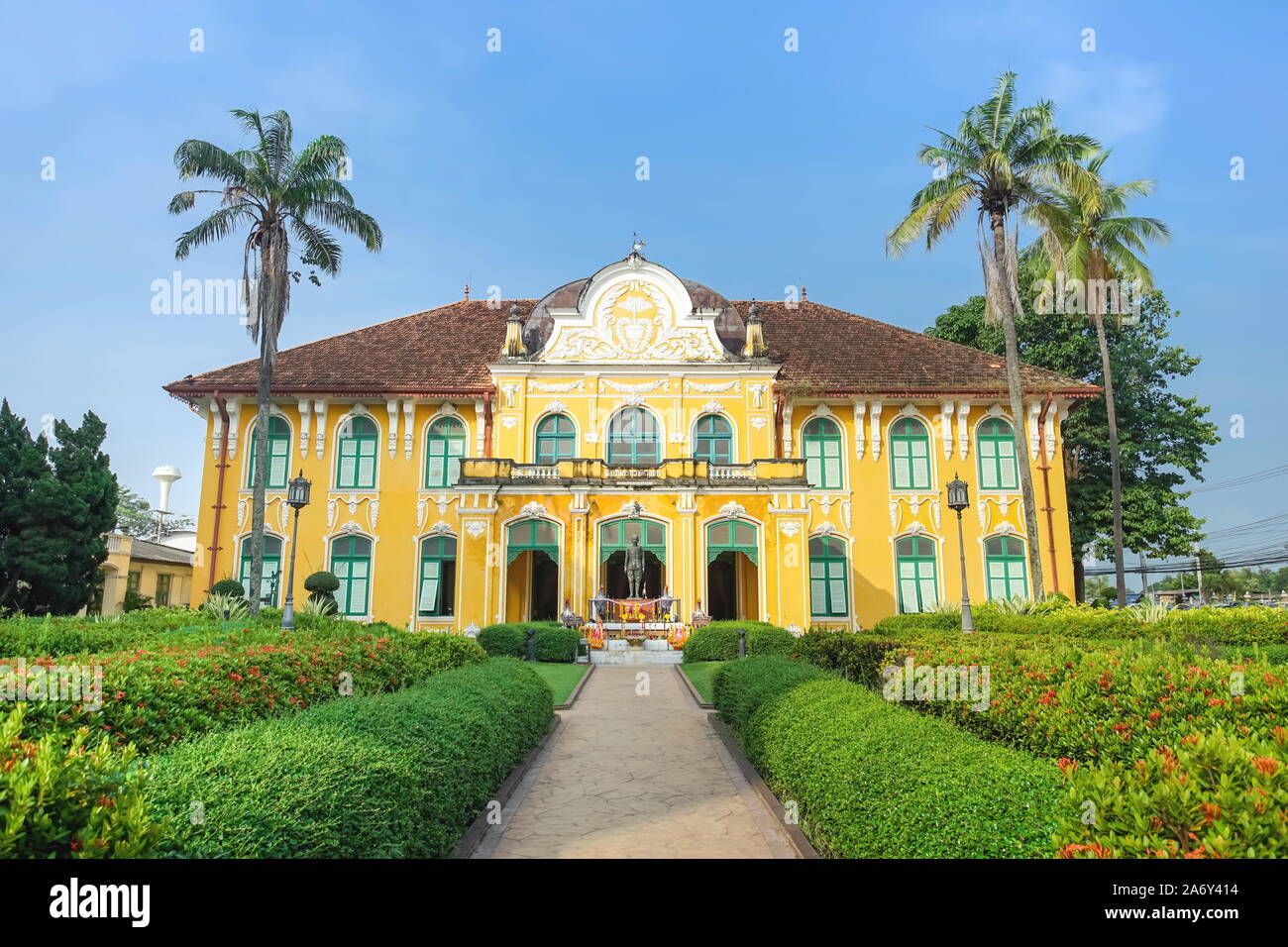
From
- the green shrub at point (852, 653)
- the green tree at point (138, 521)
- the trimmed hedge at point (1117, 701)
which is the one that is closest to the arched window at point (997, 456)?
the green shrub at point (852, 653)

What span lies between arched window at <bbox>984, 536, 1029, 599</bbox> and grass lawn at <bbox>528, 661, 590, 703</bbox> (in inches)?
548

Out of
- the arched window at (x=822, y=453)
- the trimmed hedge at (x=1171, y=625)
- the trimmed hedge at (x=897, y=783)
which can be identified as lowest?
the trimmed hedge at (x=897, y=783)

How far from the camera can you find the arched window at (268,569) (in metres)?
24.4

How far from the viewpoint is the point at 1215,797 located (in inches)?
120

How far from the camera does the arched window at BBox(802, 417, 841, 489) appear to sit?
84.6 ft

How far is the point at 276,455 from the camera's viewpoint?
25.7 metres

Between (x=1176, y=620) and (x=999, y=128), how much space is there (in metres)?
13.3

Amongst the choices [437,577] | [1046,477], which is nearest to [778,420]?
[1046,477]

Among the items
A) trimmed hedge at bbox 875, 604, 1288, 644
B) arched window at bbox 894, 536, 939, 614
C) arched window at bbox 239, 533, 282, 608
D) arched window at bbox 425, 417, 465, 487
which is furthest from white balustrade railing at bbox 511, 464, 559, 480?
trimmed hedge at bbox 875, 604, 1288, 644

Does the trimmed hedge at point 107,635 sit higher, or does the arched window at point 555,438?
the arched window at point 555,438

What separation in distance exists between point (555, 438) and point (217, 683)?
61.8ft

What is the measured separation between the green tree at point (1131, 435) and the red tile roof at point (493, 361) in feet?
11.4

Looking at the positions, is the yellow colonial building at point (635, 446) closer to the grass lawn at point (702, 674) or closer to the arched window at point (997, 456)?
the arched window at point (997, 456)
